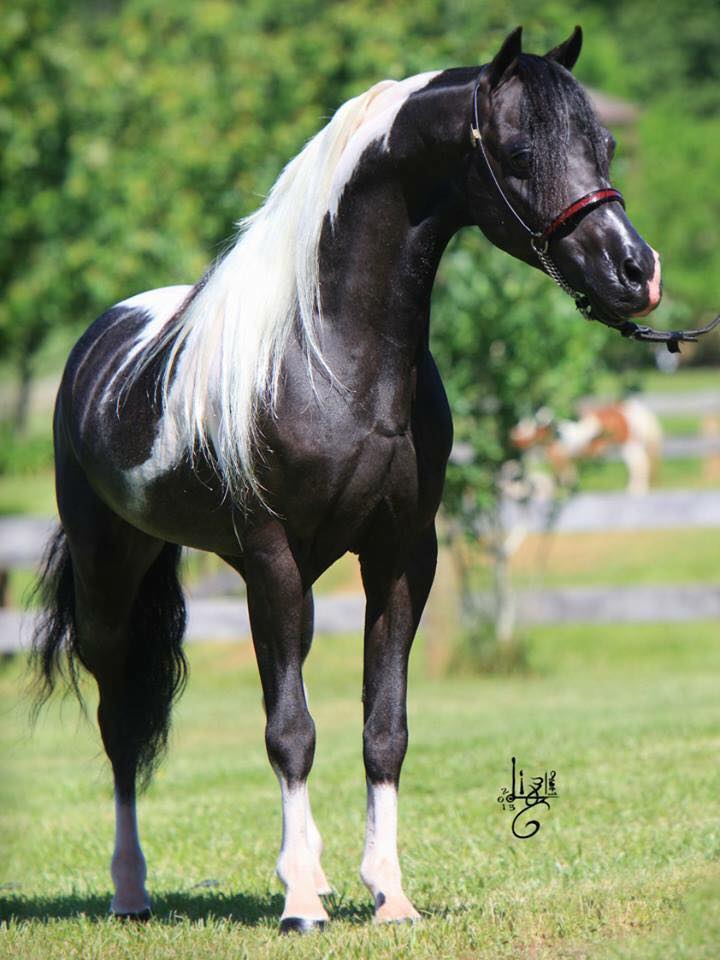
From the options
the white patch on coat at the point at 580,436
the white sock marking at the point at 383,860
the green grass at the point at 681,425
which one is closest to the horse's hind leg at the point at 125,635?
the white sock marking at the point at 383,860

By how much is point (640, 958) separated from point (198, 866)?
245 centimetres

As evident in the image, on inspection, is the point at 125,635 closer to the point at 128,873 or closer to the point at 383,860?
the point at 128,873

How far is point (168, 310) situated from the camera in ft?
15.6

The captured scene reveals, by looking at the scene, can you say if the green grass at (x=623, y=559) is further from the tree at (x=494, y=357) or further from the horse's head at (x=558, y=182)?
the horse's head at (x=558, y=182)

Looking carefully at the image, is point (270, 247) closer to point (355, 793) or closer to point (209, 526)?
point (209, 526)

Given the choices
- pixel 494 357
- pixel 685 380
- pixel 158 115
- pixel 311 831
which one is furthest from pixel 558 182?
pixel 685 380

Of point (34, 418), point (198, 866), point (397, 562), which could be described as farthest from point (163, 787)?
point (34, 418)

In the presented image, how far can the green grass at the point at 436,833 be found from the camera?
3.67m

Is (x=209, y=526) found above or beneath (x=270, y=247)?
beneath

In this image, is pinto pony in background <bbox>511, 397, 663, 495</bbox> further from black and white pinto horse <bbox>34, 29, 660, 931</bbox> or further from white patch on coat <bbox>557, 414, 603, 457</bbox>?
black and white pinto horse <bbox>34, 29, 660, 931</bbox>

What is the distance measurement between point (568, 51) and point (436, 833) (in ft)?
9.97

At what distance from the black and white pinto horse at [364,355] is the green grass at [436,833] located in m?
0.35

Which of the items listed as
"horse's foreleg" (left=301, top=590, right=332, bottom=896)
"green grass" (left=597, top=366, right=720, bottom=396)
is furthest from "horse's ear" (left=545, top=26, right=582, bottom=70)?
"green grass" (left=597, top=366, right=720, bottom=396)

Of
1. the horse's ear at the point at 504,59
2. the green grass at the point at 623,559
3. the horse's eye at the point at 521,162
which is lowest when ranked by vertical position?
the green grass at the point at 623,559
